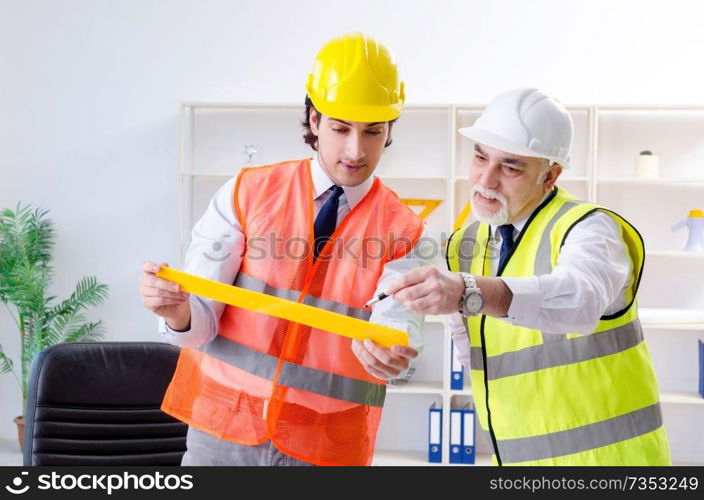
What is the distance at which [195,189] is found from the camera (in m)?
5.16

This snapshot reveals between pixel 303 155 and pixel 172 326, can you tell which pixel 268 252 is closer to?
pixel 172 326

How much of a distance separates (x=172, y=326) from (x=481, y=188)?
2.64 feet

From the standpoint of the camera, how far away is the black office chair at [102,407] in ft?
6.73

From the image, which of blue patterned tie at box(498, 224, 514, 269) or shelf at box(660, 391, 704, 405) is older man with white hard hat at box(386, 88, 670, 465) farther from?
shelf at box(660, 391, 704, 405)

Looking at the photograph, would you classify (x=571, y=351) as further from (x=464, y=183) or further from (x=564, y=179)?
(x=464, y=183)

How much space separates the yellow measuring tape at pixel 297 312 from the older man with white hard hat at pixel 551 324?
0.27m

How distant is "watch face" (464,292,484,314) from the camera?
4.63ft

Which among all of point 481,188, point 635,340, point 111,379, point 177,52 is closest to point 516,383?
point 635,340

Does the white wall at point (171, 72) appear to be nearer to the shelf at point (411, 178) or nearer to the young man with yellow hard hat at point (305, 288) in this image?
the shelf at point (411, 178)

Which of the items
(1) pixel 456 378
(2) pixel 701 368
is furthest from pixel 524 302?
(2) pixel 701 368

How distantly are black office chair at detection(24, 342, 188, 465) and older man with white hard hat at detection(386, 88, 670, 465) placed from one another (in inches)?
32.3

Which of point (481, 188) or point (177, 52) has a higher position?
point (177, 52)

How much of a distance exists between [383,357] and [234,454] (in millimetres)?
439

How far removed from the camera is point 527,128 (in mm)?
1907
